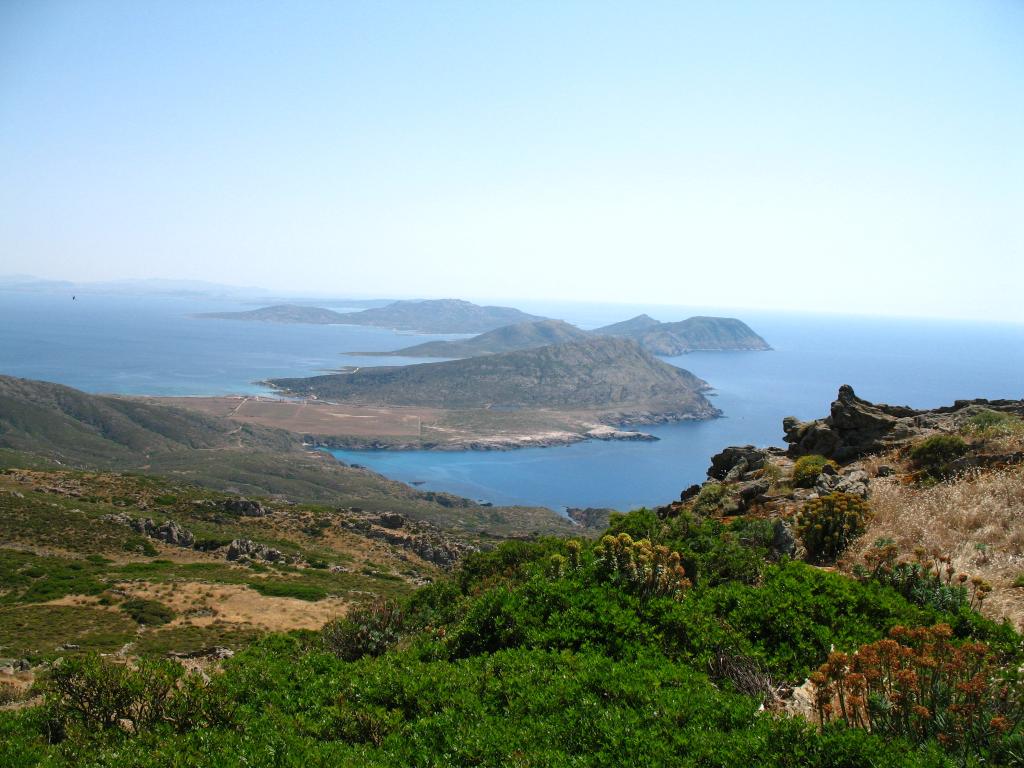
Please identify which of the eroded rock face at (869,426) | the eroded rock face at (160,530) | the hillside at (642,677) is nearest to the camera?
the hillside at (642,677)

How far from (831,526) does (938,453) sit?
5.84 m

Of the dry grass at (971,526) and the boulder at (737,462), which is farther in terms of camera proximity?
the boulder at (737,462)

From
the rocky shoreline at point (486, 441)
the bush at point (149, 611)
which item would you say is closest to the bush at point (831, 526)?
the bush at point (149, 611)

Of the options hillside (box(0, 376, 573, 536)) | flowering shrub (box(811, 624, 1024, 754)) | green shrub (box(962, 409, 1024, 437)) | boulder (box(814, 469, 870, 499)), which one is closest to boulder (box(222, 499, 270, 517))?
hillside (box(0, 376, 573, 536))

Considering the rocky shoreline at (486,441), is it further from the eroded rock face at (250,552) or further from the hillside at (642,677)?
the hillside at (642,677)

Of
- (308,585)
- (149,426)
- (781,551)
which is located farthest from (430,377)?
(781,551)

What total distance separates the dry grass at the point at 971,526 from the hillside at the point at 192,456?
197ft

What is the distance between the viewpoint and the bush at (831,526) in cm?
1051

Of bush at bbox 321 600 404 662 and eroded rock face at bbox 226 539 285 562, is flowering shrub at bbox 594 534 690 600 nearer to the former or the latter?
bush at bbox 321 600 404 662

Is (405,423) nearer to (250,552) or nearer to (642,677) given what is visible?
(250,552)

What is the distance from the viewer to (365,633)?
37.3ft

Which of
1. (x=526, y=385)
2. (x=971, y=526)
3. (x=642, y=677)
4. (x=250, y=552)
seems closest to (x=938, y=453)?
(x=971, y=526)

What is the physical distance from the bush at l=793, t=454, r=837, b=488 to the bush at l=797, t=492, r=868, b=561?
4.83 metres

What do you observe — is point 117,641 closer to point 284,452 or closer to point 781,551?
point 781,551
